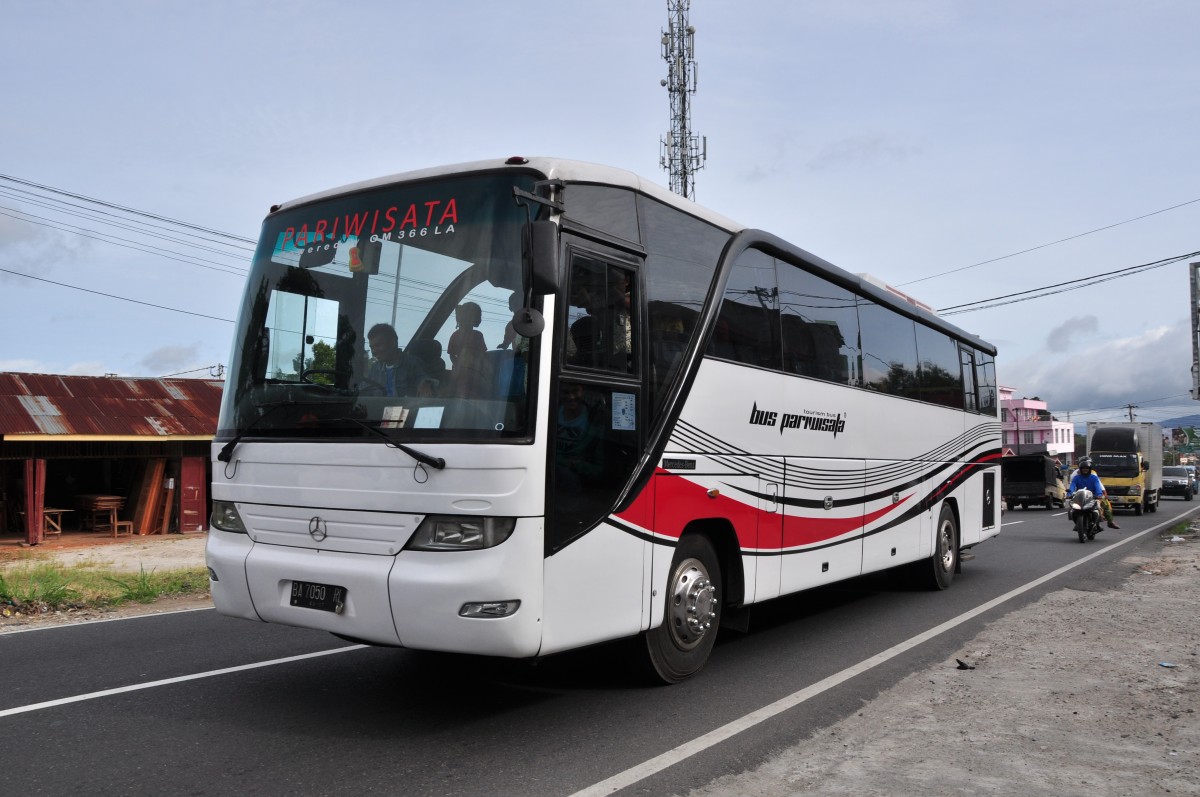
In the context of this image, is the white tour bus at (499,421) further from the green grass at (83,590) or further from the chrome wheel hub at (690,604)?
the green grass at (83,590)

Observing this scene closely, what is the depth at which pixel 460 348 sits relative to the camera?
5.29m

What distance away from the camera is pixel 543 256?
5.07 m

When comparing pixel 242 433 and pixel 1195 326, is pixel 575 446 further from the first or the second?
pixel 1195 326

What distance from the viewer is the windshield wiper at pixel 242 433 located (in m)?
5.84

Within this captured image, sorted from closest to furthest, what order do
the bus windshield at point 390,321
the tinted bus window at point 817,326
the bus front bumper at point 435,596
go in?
the bus front bumper at point 435,596, the bus windshield at point 390,321, the tinted bus window at point 817,326

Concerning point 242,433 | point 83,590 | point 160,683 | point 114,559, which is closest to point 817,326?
point 242,433

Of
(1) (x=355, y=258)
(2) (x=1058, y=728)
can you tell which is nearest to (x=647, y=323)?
(1) (x=355, y=258)

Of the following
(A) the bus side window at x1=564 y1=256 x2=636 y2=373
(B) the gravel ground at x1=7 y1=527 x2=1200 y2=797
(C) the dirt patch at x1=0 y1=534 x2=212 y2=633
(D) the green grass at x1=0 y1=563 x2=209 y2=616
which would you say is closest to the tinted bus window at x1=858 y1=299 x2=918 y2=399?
(B) the gravel ground at x1=7 y1=527 x2=1200 y2=797

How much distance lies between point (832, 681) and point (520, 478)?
322 cm

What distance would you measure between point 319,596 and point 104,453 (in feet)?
75.0

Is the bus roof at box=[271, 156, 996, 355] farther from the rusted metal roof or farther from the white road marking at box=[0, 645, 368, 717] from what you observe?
the rusted metal roof

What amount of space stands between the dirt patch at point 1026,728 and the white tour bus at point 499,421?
1.38m

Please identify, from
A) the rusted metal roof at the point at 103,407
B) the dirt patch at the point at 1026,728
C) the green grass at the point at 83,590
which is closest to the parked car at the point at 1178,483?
the rusted metal roof at the point at 103,407

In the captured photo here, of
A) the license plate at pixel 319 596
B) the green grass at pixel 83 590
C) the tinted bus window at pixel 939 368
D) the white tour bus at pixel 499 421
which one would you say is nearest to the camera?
the white tour bus at pixel 499 421
